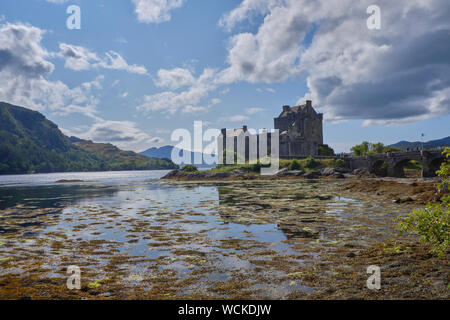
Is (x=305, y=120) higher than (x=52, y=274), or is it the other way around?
(x=305, y=120)

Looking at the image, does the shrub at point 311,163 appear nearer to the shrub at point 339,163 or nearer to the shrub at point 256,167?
the shrub at point 339,163

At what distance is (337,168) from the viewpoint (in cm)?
9056

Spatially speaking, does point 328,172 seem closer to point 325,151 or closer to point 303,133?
point 325,151

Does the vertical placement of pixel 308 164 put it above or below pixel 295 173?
above

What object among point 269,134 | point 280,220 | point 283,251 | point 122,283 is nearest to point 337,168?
point 269,134

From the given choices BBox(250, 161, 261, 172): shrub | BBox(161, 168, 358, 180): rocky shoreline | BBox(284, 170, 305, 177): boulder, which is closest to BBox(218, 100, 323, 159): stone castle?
BBox(250, 161, 261, 172): shrub

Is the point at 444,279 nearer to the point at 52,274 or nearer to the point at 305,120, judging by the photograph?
the point at 52,274

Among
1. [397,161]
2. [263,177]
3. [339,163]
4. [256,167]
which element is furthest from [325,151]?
[263,177]

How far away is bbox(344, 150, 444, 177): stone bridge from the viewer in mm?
64569

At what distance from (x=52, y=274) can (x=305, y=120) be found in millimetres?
119368

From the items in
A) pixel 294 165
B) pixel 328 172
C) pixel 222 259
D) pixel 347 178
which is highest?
pixel 294 165

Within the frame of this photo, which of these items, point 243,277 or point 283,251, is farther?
point 283,251

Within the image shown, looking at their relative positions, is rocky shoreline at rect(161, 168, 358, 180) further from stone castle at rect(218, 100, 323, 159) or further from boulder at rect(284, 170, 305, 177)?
stone castle at rect(218, 100, 323, 159)

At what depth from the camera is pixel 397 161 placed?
75312mm
